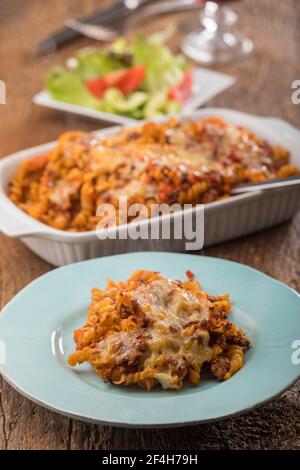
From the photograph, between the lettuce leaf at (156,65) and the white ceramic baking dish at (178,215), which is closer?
the white ceramic baking dish at (178,215)

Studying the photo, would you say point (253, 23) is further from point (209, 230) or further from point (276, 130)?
point (209, 230)

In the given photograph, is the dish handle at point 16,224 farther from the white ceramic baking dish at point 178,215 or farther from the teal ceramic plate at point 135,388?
the teal ceramic plate at point 135,388

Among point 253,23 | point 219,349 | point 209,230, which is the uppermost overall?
point 219,349

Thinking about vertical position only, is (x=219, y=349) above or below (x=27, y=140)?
above

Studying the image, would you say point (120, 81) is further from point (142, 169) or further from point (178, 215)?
point (178, 215)


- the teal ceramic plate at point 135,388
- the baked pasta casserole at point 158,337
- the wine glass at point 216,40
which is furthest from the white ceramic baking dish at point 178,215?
the wine glass at point 216,40

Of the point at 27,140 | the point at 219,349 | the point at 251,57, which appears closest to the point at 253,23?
the point at 251,57

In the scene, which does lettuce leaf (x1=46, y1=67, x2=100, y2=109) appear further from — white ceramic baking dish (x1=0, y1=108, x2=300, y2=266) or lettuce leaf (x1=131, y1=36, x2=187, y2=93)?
white ceramic baking dish (x1=0, y1=108, x2=300, y2=266)
